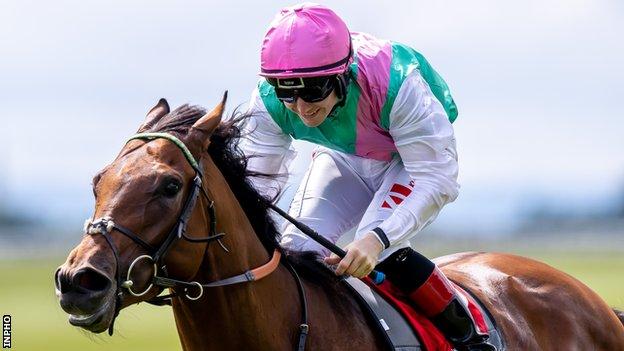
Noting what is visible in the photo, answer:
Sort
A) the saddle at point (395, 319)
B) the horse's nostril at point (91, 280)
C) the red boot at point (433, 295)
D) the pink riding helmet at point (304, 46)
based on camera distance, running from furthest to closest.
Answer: the red boot at point (433, 295) < the saddle at point (395, 319) < the pink riding helmet at point (304, 46) < the horse's nostril at point (91, 280)

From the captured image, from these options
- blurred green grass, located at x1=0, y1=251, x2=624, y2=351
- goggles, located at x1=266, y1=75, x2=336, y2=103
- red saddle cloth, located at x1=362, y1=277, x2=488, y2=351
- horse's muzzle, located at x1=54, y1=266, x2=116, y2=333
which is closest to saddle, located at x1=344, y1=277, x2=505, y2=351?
red saddle cloth, located at x1=362, y1=277, x2=488, y2=351

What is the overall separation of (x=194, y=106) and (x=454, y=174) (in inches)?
49.7

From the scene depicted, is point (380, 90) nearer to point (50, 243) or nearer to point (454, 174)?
point (454, 174)

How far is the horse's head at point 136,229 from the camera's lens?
4.58 meters

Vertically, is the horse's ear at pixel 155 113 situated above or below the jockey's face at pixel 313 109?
below

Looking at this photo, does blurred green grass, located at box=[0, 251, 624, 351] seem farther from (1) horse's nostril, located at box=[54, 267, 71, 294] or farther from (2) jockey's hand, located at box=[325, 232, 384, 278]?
(1) horse's nostril, located at box=[54, 267, 71, 294]

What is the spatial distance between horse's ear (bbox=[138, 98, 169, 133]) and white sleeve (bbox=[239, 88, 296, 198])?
60 cm

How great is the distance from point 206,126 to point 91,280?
0.87 metres

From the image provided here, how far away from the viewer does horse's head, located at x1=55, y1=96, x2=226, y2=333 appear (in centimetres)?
458

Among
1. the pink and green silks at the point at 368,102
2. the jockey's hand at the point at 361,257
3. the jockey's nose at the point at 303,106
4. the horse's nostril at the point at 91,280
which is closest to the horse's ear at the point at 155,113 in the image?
the jockey's nose at the point at 303,106

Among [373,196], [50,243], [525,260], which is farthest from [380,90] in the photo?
[50,243]

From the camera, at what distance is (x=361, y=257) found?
5.43 m

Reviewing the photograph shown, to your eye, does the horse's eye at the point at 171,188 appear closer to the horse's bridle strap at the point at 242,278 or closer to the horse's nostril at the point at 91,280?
the horse's bridle strap at the point at 242,278

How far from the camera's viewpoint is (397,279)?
19.7 feet
